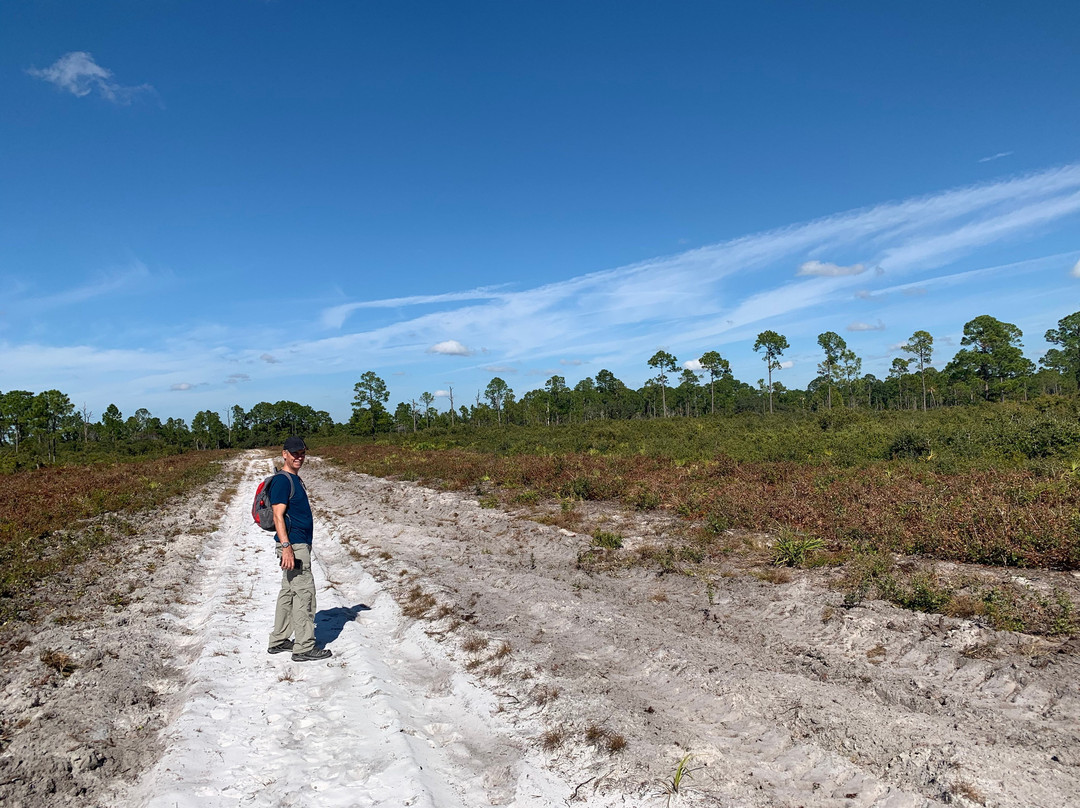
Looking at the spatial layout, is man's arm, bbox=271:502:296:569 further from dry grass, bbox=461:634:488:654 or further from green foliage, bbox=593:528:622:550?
green foliage, bbox=593:528:622:550

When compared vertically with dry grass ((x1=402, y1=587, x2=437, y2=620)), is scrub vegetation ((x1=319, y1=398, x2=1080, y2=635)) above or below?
above

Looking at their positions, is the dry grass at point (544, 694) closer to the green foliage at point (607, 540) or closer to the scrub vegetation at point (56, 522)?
the green foliage at point (607, 540)

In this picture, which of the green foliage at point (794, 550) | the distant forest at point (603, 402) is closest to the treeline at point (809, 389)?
the distant forest at point (603, 402)

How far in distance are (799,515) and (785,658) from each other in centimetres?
506

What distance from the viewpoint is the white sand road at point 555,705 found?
3.67 m

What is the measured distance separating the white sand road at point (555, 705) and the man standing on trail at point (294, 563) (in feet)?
0.83

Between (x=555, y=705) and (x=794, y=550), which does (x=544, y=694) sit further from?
(x=794, y=550)

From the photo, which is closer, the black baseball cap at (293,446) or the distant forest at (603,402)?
the black baseball cap at (293,446)

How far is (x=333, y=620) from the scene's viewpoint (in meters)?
7.36

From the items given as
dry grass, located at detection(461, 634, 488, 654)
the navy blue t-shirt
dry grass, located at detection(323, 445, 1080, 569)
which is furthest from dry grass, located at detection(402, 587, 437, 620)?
dry grass, located at detection(323, 445, 1080, 569)

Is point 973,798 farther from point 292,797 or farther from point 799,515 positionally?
point 799,515

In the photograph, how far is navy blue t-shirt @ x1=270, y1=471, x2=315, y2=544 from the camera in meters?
5.89

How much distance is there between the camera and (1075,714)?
3943mm

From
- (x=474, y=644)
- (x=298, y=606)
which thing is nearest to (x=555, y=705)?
(x=474, y=644)
